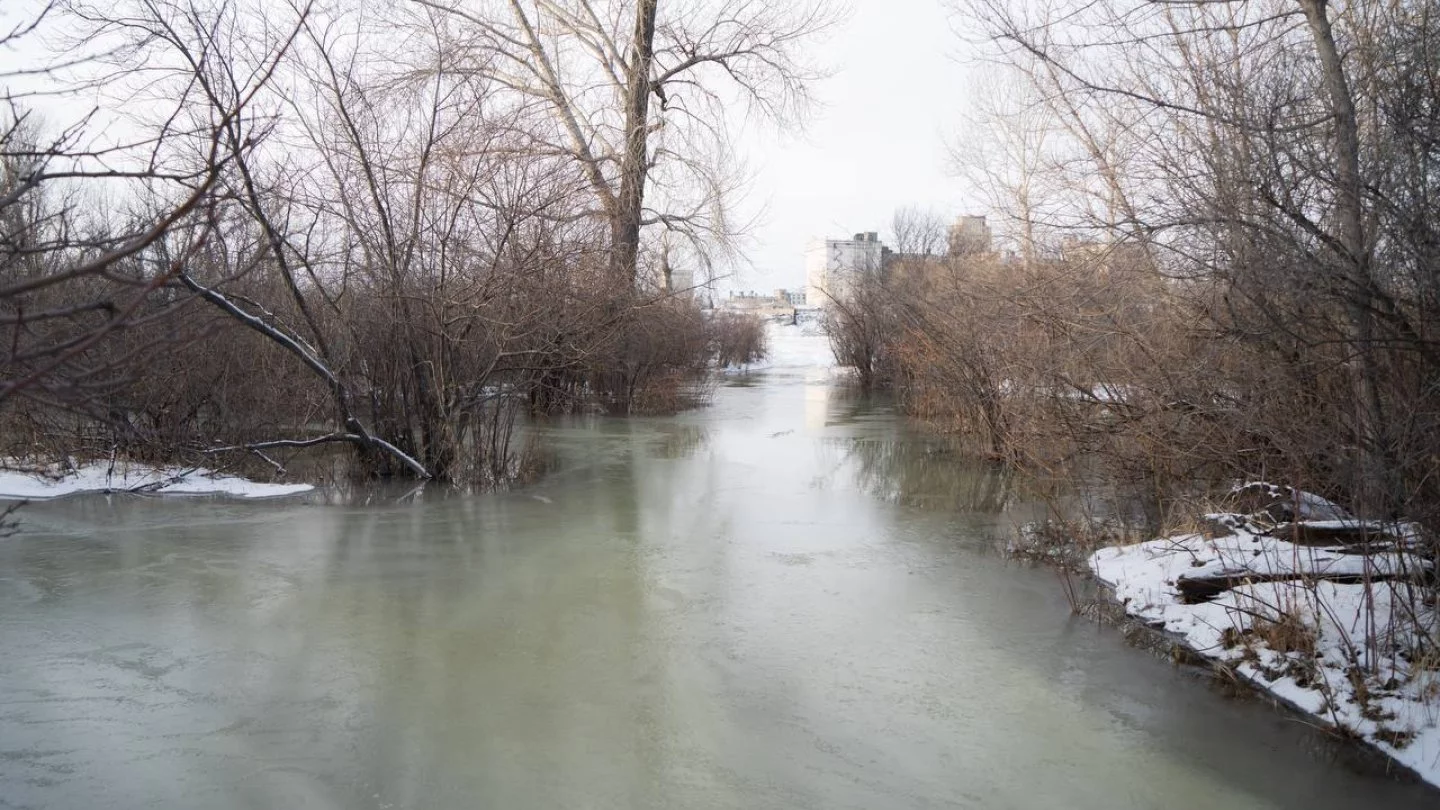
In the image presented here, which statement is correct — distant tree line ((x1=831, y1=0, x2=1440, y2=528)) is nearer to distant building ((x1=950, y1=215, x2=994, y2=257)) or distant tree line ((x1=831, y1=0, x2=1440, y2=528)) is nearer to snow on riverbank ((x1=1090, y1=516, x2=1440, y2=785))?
snow on riverbank ((x1=1090, y1=516, x2=1440, y2=785))

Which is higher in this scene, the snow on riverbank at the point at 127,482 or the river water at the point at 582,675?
the snow on riverbank at the point at 127,482

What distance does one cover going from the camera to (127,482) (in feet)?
31.3

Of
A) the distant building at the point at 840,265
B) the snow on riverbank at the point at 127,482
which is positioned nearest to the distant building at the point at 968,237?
the distant building at the point at 840,265

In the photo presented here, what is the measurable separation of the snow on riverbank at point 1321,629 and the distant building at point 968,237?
10.5 metres

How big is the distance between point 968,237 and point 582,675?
49.8 ft

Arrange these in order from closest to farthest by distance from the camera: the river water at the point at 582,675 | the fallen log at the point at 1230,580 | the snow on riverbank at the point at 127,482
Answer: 1. the river water at the point at 582,675
2. the fallen log at the point at 1230,580
3. the snow on riverbank at the point at 127,482

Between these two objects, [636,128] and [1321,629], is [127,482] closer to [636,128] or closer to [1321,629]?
[636,128]

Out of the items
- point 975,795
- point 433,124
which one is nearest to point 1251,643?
point 975,795

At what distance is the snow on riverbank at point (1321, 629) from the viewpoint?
420cm

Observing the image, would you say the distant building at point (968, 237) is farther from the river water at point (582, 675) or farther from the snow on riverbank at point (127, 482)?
the snow on riverbank at point (127, 482)

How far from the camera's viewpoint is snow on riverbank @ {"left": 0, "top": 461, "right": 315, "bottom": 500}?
9227 mm

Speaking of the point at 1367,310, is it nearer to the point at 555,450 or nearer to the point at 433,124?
the point at 433,124

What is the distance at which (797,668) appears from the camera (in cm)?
508

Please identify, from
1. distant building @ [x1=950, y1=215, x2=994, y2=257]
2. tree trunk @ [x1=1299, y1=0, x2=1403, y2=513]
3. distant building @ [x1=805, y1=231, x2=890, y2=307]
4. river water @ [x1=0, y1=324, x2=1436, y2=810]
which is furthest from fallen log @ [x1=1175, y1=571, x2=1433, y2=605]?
distant building @ [x1=805, y1=231, x2=890, y2=307]
